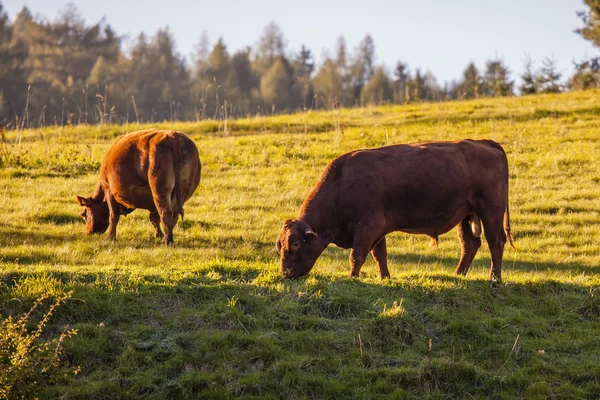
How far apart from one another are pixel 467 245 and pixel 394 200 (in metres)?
1.70

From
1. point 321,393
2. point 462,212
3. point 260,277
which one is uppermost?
→ point 462,212

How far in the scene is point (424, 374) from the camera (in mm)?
7930

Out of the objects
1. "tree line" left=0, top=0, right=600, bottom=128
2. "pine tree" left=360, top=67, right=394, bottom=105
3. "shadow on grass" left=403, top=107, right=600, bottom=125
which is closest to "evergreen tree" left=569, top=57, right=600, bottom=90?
"tree line" left=0, top=0, right=600, bottom=128

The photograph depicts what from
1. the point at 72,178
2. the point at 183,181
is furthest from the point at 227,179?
the point at 183,181

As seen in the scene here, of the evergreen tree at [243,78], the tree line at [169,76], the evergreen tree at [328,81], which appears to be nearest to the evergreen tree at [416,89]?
the tree line at [169,76]

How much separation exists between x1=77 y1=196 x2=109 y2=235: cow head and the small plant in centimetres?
621

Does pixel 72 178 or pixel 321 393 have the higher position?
pixel 72 178

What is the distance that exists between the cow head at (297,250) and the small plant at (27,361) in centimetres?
299

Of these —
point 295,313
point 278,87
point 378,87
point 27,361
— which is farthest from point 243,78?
point 27,361

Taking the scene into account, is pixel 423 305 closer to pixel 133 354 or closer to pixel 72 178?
pixel 133 354

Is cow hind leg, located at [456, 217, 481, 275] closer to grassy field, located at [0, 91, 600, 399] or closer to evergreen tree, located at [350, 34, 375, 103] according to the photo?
grassy field, located at [0, 91, 600, 399]

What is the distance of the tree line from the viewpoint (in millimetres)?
51312

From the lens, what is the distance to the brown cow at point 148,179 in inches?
517

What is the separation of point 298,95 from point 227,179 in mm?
49048
